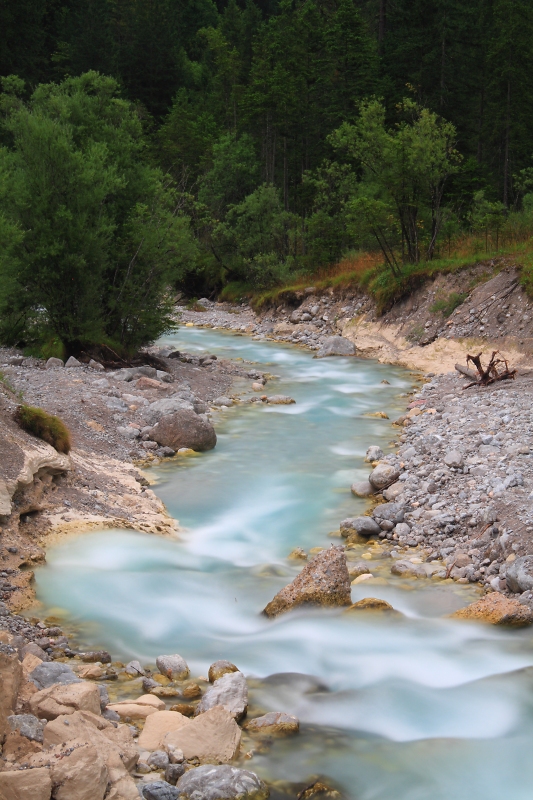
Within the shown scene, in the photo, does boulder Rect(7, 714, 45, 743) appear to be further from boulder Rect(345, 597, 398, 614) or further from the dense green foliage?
the dense green foliage

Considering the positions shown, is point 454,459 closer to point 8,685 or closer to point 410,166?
point 8,685

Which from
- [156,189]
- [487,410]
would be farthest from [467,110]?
[487,410]

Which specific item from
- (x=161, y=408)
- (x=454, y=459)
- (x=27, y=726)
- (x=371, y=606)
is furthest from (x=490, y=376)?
(x=27, y=726)

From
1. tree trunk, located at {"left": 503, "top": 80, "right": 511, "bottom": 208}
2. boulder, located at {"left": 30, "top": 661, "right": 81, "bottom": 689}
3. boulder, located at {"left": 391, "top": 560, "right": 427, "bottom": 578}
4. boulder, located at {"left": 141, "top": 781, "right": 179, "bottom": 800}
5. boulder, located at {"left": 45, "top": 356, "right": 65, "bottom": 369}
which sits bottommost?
boulder, located at {"left": 391, "top": 560, "right": 427, "bottom": 578}

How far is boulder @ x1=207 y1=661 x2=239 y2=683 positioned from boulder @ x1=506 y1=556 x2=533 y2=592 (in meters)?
2.79

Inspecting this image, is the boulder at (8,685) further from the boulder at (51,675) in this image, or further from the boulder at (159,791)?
the boulder at (159,791)

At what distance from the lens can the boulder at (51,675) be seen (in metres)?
5.43

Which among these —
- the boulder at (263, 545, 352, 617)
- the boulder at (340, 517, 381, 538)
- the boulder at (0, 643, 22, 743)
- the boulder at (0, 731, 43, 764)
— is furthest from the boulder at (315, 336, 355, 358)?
the boulder at (0, 731, 43, 764)

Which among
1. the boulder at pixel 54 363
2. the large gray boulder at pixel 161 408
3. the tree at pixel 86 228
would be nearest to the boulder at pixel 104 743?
the large gray boulder at pixel 161 408

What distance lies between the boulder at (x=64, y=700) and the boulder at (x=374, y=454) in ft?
25.1

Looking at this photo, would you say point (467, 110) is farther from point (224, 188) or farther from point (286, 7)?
point (286, 7)

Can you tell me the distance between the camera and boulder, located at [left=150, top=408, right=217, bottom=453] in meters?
12.6

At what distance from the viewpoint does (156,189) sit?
19.3m

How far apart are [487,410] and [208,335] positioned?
17654 millimetres
